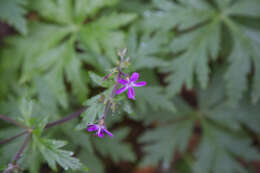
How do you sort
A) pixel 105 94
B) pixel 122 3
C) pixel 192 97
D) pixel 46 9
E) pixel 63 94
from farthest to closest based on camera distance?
pixel 192 97, pixel 122 3, pixel 46 9, pixel 63 94, pixel 105 94

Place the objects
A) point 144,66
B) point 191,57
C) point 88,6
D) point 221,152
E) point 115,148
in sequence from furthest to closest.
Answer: point 221,152, point 115,148, point 88,6, point 191,57, point 144,66

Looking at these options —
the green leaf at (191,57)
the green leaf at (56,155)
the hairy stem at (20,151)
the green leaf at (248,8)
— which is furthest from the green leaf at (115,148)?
the green leaf at (248,8)

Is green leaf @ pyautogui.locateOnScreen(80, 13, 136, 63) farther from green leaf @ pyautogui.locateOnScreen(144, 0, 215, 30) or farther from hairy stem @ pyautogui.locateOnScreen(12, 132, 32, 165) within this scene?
hairy stem @ pyautogui.locateOnScreen(12, 132, 32, 165)


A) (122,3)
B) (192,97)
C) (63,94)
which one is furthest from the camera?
(192,97)

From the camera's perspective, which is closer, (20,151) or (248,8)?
(20,151)

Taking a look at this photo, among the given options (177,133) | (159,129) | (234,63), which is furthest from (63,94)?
(234,63)

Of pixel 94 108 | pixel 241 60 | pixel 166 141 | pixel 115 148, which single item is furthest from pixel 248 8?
pixel 115 148

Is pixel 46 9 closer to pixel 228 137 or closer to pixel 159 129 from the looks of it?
pixel 159 129

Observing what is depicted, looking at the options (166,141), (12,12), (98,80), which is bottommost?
(98,80)

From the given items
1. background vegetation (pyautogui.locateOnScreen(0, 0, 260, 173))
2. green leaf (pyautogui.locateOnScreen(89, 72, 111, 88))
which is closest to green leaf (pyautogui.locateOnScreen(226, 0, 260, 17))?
background vegetation (pyautogui.locateOnScreen(0, 0, 260, 173))

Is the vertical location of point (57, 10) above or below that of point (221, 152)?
above

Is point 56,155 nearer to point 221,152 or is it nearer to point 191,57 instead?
point 191,57
